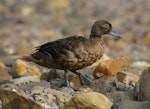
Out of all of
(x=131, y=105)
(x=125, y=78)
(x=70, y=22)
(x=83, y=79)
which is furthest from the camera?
(x=70, y=22)

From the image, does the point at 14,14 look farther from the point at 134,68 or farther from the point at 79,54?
the point at 79,54

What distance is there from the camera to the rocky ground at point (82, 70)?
7.66 m

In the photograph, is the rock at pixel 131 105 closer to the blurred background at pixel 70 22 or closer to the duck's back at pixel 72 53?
the duck's back at pixel 72 53

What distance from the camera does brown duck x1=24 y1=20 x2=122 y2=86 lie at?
8.59 metres

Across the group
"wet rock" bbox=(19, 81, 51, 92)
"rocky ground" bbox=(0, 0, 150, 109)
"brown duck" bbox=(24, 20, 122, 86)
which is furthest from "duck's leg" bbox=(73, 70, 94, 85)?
"wet rock" bbox=(19, 81, 51, 92)

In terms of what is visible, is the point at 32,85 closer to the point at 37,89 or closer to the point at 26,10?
the point at 37,89

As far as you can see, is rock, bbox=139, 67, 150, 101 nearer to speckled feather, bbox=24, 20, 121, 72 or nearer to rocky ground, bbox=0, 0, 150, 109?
rocky ground, bbox=0, 0, 150, 109

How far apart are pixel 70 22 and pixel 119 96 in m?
17.9

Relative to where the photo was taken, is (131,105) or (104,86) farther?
(104,86)

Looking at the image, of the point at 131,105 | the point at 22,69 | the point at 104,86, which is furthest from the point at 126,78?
the point at 22,69

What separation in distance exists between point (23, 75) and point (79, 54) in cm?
164

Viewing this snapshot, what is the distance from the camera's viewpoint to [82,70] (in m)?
9.78

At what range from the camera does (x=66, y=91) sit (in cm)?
839

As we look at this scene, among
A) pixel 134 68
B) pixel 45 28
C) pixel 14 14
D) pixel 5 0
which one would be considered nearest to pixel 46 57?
pixel 134 68
